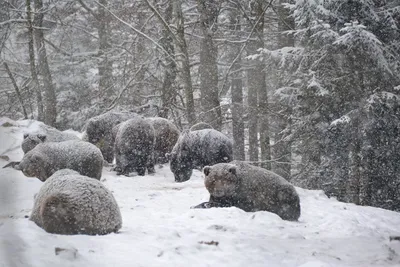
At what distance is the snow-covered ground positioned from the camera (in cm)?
362

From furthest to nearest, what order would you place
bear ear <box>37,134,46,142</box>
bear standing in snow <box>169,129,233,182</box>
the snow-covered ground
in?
bear standing in snow <box>169,129,233,182</box>, bear ear <box>37,134,46,142</box>, the snow-covered ground

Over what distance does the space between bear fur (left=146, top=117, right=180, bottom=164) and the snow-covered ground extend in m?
2.83

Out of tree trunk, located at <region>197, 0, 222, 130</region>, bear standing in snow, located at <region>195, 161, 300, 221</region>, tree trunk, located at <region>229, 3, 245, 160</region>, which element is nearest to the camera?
bear standing in snow, located at <region>195, 161, 300, 221</region>

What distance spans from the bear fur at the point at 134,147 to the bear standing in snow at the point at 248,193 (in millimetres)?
2802

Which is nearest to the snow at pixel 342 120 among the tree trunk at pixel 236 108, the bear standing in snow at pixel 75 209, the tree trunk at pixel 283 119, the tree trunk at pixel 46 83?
the tree trunk at pixel 283 119

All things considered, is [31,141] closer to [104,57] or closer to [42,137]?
[42,137]

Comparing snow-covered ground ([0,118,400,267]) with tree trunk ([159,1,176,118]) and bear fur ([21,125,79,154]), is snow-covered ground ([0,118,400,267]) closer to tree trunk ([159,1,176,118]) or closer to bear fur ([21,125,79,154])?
bear fur ([21,125,79,154])

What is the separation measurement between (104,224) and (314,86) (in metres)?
7.27

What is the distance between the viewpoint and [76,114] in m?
18.0

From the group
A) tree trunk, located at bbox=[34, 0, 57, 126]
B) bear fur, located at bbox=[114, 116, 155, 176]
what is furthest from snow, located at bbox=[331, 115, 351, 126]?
tree trunk, located at bbox=[34, 0, 57, 126]

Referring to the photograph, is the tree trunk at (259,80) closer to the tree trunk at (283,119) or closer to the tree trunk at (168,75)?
the tree trunk at (283,119)

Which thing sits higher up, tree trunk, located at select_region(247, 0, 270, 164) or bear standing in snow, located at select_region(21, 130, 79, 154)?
tree trunk, located at select_region(247, 0, 270, 164)

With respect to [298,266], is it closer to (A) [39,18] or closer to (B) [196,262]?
(B) [196,262]

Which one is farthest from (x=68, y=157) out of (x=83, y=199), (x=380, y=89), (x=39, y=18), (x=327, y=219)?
(x=39, y=18)
